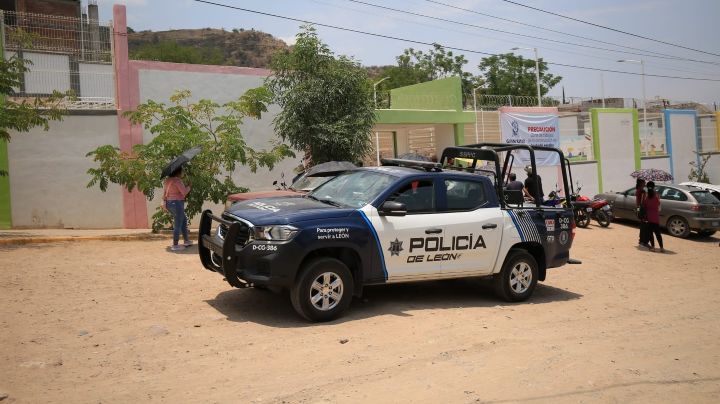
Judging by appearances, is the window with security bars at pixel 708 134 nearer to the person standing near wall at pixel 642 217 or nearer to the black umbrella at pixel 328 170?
→ the person standing near wall at pixel 642 217

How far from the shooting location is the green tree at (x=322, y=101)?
16.8 meters

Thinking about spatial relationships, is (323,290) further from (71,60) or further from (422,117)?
(422,117)

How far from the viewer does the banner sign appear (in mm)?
24500

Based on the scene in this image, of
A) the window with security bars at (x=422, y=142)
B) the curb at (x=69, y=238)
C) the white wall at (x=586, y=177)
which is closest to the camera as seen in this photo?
the curb at (x=69, y=238)

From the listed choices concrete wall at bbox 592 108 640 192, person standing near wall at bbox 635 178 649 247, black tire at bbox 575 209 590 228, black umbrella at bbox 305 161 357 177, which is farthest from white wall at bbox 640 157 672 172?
black umbrella at bbox 305 161 357 177

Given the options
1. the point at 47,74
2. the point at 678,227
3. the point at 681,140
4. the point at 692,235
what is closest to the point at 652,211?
the point at 678,227

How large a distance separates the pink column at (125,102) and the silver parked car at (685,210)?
49.8 feet

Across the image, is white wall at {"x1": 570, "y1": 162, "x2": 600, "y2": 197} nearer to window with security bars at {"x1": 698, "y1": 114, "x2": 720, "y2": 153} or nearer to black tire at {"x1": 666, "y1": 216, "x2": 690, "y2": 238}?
black tire at {"x1": 666, "y1": 216, "x2": 690, "y2": 238}

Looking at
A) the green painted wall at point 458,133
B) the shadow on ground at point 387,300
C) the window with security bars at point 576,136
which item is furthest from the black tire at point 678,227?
the shadow on ground at point 387,300

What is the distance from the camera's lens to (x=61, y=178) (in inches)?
635

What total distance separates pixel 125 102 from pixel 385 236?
11.4m

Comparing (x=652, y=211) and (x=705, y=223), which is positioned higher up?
(x=652, y=211)

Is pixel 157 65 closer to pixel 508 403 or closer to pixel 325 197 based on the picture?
pixel 325 197

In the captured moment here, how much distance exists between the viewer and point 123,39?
54.8 feet
